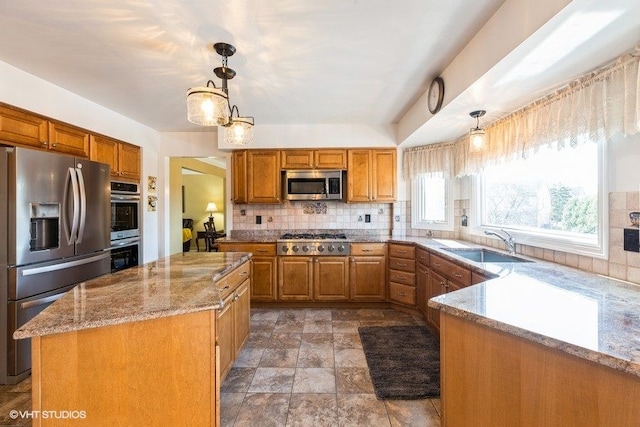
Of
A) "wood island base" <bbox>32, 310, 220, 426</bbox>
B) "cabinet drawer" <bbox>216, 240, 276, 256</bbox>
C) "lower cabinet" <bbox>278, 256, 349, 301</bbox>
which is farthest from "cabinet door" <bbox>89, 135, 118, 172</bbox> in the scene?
"wood island base" <bbox>32, 310, 220, 426</bbox>

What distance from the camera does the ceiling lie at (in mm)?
1585

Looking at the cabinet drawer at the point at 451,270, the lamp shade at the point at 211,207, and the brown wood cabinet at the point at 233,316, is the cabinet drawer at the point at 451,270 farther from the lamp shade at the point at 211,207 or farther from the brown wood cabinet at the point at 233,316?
the lamp shade at the point at 211,207

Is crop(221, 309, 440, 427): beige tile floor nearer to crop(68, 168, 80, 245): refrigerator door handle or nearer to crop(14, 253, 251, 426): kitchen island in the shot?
crop(14, 253, 251, 426): kitchen island

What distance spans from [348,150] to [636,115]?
274cm

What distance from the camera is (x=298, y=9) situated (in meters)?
1.62

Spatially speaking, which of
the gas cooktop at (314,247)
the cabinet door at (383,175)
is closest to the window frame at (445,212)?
the cabinet door at (383,175)

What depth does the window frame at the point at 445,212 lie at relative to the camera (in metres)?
3.65

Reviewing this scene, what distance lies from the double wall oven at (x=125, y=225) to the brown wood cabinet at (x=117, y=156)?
134 millimetres

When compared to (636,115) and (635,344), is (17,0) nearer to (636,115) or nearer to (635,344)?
(635,344)

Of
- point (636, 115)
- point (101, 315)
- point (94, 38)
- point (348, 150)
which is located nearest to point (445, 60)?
point (636, 115)

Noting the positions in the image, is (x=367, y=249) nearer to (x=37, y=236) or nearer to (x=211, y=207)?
(x=37, y=236)

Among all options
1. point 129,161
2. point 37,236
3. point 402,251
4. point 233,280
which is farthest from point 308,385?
point 129,161

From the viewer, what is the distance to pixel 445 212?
3.75m

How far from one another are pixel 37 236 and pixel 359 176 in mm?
3266
